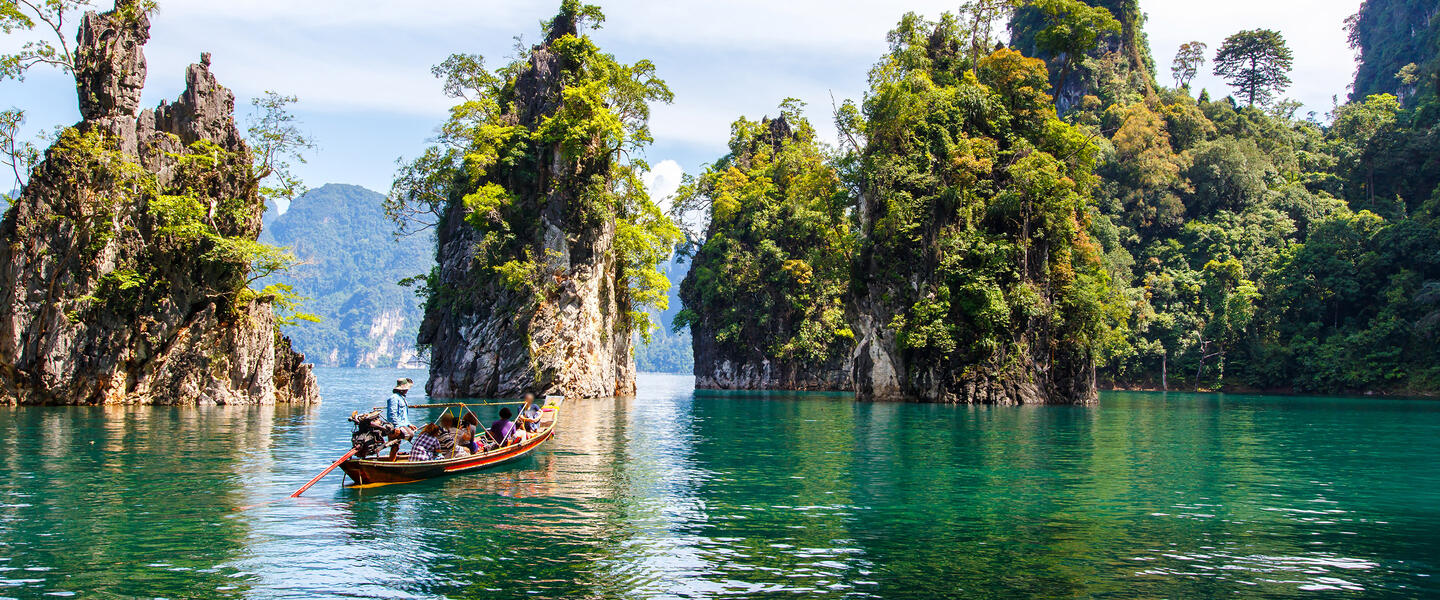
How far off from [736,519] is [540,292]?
3900 centimetres

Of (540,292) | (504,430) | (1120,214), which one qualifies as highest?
(1120,214)

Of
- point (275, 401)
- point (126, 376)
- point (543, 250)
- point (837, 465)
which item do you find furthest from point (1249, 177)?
Result: point (126, 376)

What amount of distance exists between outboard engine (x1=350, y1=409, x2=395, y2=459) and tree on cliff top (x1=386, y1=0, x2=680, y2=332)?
33.5 metres

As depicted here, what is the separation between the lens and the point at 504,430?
2214 centimetres

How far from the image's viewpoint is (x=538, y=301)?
5231 centimetres

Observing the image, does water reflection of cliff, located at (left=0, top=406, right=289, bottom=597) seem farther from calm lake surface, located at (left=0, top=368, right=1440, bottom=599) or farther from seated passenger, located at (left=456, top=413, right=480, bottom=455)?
seated passenger, located at (left=456, top=413, right=480, bottom=455)

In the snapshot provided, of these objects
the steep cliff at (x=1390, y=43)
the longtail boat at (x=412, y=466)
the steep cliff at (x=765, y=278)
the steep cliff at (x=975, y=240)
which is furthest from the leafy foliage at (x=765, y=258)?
the steep cliff at (x=1390, y=43)

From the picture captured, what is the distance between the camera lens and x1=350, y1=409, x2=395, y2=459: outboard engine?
707 inches

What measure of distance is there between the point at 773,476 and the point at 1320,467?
45.8 feet

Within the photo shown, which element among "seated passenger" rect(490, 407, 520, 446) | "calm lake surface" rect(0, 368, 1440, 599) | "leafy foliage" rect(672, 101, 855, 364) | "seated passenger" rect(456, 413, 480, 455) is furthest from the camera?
"leafy foliage" rect(672, 101, 855, 364)

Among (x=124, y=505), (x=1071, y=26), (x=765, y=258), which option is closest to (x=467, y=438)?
(x=124, y=505)

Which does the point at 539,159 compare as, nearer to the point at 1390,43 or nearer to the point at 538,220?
the point at 538,220

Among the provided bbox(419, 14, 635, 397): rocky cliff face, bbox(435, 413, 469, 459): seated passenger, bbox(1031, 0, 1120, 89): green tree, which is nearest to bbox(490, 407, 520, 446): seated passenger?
bbox(435, 413, 469, 459): seated passenger

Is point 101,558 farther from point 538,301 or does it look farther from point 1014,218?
point 1014,218
